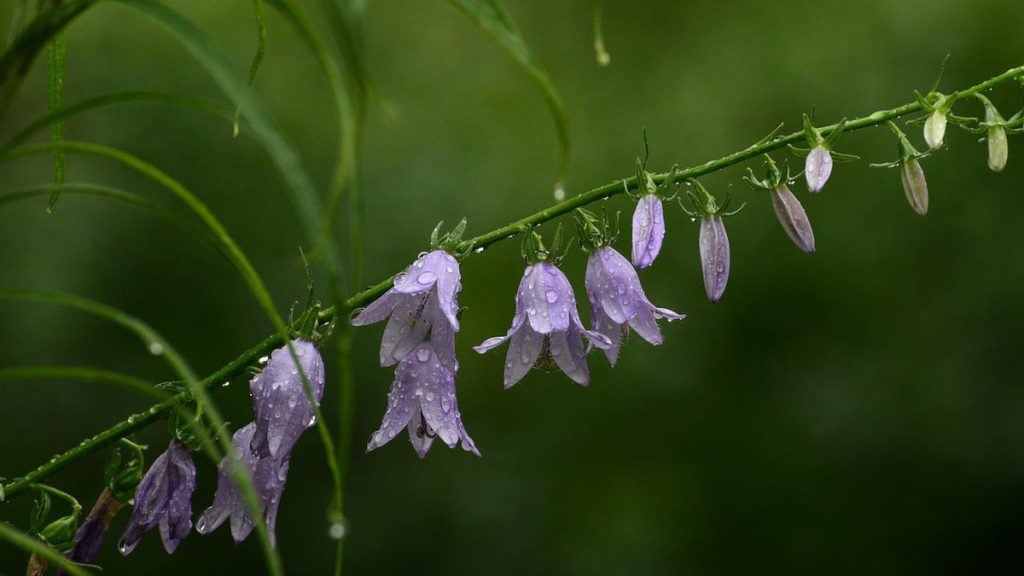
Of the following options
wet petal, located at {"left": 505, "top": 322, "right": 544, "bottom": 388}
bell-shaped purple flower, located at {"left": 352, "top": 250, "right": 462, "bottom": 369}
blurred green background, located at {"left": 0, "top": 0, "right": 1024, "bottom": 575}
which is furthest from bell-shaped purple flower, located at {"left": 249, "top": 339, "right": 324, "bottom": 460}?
blurred green background, located at {"left": 0, "top": 0, "right": 1024, "bottom": 575}

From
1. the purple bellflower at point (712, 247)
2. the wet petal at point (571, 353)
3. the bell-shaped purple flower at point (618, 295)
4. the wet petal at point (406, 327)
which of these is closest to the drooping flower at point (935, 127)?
the purple bellflower at point (712, 247)

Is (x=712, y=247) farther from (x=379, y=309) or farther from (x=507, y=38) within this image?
(x=507, y=38)

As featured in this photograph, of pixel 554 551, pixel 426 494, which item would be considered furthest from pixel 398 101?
pixel 554 551

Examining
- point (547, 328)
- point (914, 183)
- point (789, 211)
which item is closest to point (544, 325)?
point (547, 328)

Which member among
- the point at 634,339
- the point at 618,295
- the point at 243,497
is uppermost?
the point at 634,339

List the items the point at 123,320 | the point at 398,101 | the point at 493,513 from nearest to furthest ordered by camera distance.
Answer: the point at 123,320
the point at 493,513
the point at 398,101

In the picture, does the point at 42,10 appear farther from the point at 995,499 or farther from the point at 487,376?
the point at 995,499

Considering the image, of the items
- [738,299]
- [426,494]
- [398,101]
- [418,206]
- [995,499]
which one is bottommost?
[995,499]
